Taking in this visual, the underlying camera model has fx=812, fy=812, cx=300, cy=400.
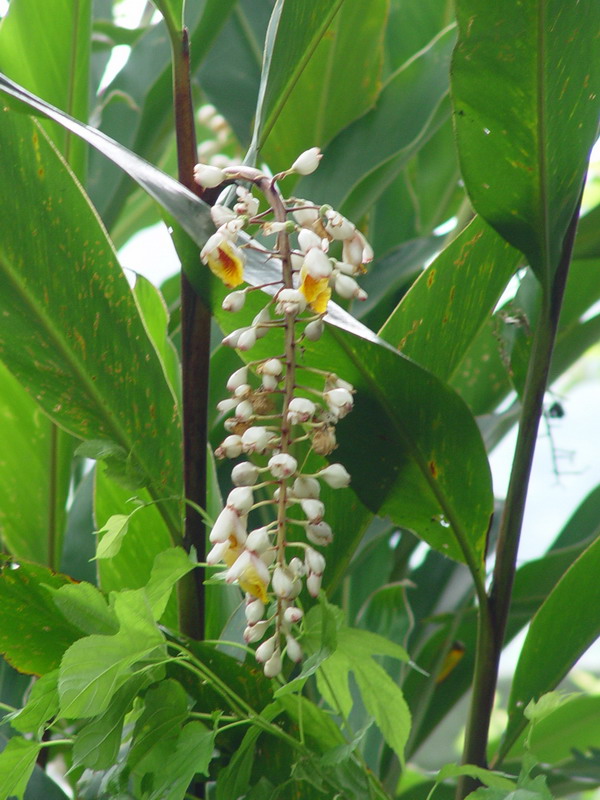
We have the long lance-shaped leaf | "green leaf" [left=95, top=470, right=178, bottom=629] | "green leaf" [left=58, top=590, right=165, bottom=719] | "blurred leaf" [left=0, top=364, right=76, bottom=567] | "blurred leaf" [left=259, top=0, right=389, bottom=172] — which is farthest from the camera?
"blurred leaf" [left=259, top=0, right=389, bottom=172]

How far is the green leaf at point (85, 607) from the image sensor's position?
33cm

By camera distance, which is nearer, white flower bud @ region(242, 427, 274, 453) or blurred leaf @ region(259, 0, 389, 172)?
white flower bud @ region(242, 427, 274, 453)

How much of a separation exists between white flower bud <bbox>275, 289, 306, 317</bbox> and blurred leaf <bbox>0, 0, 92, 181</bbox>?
34 centimetres

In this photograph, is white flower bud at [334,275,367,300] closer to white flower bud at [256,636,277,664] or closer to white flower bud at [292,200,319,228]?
white flower bud at [292,200,319,228]

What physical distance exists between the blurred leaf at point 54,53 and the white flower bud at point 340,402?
1.15 ft

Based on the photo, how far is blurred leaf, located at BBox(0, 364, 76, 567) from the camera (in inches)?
24.1

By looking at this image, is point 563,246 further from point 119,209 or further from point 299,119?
point 119,209

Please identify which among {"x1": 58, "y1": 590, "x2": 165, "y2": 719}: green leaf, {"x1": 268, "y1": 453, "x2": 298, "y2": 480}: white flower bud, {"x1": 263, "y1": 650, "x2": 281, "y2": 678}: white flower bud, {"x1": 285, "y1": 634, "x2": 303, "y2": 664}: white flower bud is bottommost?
{"x1": 263, "y1": 650, "x2": 281, "y2": 678}: white flower bud

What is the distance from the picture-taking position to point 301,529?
1.52 ft

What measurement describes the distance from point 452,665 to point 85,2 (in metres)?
0.61

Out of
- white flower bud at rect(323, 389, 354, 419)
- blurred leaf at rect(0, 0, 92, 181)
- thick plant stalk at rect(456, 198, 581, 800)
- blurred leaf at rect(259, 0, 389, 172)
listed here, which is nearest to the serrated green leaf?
white flower bud at rect(323, 389, 354, 419)

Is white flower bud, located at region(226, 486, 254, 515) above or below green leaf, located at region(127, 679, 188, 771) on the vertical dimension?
above

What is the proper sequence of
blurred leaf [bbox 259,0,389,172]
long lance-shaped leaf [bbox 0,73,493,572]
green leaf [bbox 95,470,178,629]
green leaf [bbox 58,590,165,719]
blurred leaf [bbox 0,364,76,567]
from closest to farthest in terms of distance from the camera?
green leaf [bbox 58,590,165,719]
long lance-shaped leaf [bbox 0,73,493,572]
green leaf [bbox 95,470,178,629]
blurred leaf [bbox 0,364,76,567]
blurred leaf [bbox 259,0,389,172]

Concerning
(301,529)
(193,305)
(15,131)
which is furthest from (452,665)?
(15,131)
